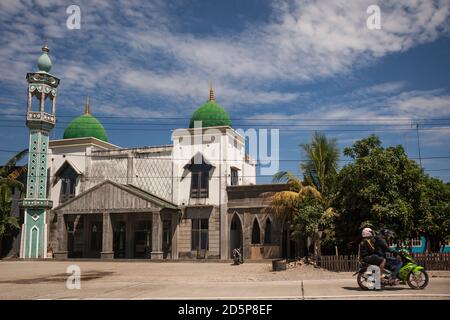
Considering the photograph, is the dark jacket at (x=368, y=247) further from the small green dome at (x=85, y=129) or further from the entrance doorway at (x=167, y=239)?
the small green dome at (x=85, y=129)

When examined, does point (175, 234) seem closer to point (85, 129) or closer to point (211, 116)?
point (211, 116)

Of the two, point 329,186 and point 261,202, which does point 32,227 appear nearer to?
point 261,202

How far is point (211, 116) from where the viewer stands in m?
34.5

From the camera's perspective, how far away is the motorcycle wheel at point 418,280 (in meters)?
11.5

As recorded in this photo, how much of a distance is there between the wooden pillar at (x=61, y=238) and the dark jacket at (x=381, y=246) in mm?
25574

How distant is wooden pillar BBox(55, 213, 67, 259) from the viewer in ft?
105

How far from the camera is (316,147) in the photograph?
24.2 metres

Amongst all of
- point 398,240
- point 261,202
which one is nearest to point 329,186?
point 398,240

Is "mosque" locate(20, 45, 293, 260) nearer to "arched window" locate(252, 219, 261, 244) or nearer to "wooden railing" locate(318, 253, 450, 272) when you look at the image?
"arched window" locate(252, 219, 261, 244)

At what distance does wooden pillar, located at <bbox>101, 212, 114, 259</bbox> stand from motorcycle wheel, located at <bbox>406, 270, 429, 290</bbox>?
23.1 metres

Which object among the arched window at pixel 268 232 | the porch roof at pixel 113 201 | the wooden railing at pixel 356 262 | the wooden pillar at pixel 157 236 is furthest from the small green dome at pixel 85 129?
the wooden railing at pixel 356 262

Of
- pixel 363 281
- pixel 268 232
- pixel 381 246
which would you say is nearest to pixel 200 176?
pixel 268 232

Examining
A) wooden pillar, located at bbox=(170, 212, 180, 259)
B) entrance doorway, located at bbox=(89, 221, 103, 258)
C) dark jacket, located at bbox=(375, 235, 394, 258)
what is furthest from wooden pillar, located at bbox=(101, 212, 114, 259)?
dark jacket, located at bbox=(375, 235, 394, 258)
